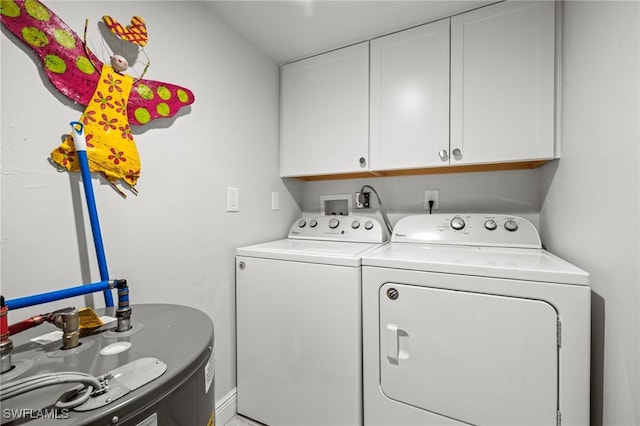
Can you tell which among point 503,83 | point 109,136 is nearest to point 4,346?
point 109,136

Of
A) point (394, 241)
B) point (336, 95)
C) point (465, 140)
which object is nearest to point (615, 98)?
point (465, 140)

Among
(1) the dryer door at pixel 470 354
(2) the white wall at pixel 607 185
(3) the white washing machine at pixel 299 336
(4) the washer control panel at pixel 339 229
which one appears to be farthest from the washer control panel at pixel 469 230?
(1) the dryer door at pixel 470 354

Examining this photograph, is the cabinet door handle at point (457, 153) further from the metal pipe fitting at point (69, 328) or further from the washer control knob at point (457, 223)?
the metal pipe fitting at point (69, 328)

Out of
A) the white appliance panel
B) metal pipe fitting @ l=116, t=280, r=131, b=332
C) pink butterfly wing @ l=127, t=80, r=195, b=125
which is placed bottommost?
the white appliance panel

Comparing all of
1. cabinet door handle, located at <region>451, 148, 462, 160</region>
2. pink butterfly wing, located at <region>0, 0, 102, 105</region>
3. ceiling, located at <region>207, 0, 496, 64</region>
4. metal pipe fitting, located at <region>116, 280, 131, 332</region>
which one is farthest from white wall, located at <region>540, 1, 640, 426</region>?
pink butterfly wing, located at <region>0, 0, 102, 105</region>

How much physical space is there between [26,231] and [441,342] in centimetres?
149

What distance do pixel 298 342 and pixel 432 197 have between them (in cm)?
124

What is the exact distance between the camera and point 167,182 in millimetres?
1240

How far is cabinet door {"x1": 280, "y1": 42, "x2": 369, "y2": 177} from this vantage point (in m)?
1.71

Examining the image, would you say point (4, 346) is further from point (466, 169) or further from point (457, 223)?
point (466, 169)

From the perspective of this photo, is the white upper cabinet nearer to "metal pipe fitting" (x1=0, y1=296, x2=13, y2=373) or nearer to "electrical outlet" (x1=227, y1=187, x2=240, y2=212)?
"electrical outlet" (x1=227, y1=187, x2=240, y2=212)

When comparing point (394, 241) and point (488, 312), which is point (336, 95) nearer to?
point (394, 241)

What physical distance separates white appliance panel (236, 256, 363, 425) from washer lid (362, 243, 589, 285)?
19 cm

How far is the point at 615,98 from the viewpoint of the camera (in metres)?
0.85
